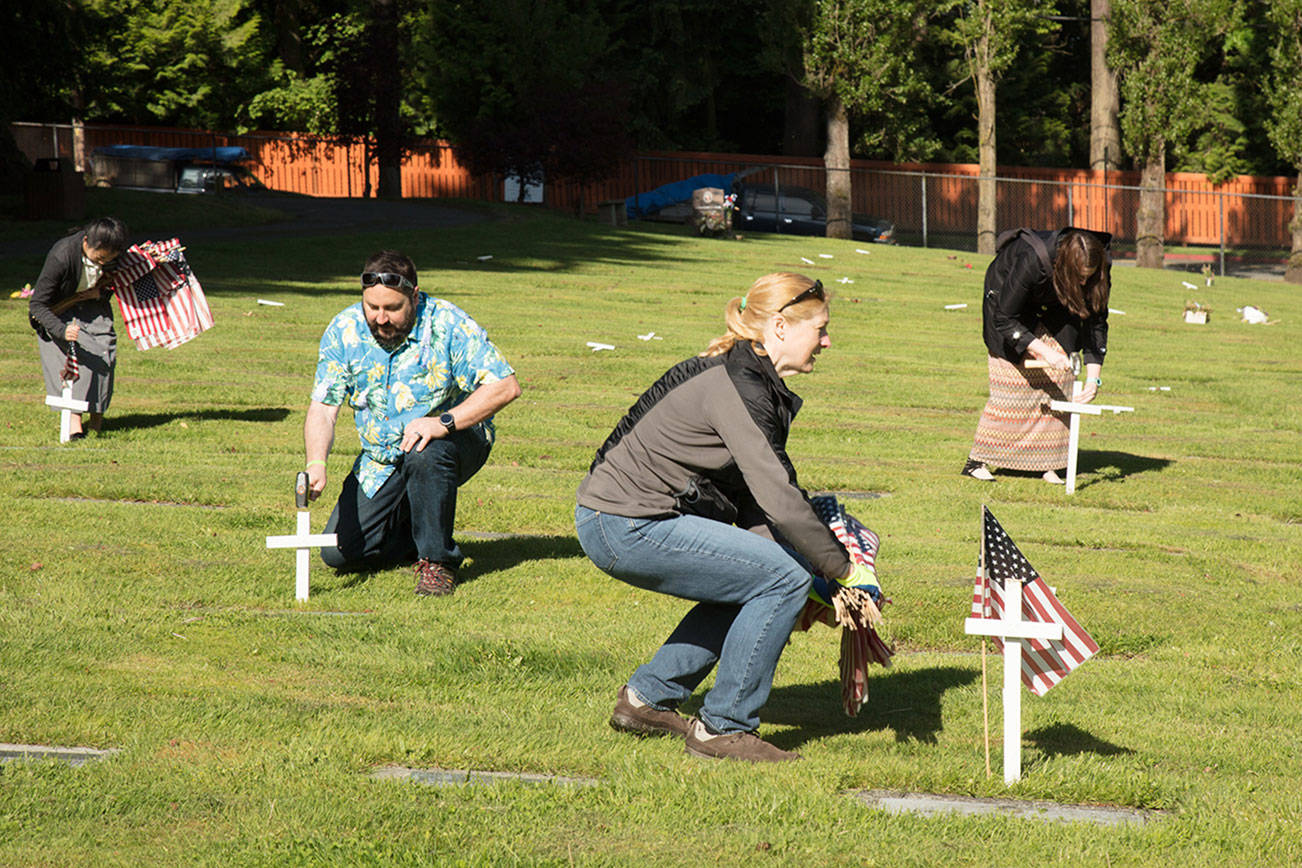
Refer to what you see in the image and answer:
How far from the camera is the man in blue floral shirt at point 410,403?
6.80 metres

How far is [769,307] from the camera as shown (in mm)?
4684

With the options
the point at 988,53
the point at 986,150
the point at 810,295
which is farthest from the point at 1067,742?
the point at 986,150

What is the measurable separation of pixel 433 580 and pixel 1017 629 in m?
3.27

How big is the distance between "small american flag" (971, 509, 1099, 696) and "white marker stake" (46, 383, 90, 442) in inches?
298

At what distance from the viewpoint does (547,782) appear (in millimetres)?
4574

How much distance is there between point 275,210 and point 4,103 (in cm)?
546

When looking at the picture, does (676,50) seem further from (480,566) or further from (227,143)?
(480,566)

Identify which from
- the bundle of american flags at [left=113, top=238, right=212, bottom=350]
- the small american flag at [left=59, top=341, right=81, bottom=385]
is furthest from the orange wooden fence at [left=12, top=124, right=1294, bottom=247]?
the small american flag at [left=59, top=341, right=81, bottom=385]

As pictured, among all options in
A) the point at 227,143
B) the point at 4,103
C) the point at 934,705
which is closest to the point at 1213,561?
the point at 934,705

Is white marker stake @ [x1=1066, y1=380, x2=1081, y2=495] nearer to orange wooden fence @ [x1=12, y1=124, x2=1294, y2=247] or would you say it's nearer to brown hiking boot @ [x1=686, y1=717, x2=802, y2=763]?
brown hiking boot @ [x1=686, y1=717, x2=802, y2=763]

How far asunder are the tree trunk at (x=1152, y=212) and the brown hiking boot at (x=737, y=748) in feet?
111

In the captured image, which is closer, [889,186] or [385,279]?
[385,279]

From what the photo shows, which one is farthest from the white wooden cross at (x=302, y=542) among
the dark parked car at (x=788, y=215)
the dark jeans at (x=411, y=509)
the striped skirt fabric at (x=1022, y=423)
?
the dark parked car at (x=788, y=215)

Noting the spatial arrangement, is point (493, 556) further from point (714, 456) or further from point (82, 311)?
point (82, 311)
